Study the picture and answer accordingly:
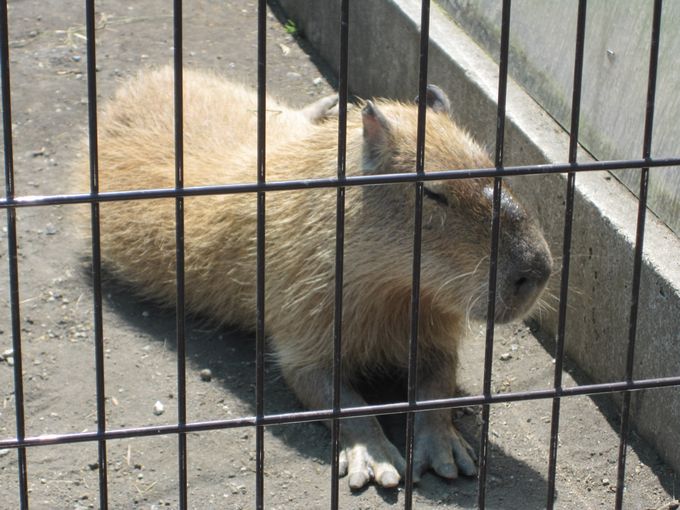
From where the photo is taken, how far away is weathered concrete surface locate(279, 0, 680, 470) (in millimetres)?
3879

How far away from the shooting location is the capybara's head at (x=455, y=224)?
3775 mm

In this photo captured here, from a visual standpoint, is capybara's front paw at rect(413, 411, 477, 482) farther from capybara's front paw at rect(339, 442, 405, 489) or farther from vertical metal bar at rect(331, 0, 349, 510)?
vertical metal bar at rect(331, 0, 349, 510)

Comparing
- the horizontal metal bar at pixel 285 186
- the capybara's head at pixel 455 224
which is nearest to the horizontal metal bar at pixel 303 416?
the horizontal metal bar at pixel 285 186

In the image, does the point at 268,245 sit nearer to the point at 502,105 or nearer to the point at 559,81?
the point at 559,81

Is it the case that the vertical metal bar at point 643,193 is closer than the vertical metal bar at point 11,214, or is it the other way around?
the vertical metal bar at point 11,214

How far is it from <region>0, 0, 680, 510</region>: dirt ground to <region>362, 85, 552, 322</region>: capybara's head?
542 millimetres

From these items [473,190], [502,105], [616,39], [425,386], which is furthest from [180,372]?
[616,39]

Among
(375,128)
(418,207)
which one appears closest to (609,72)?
(375,128)

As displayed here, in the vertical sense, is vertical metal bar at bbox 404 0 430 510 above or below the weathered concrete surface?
above

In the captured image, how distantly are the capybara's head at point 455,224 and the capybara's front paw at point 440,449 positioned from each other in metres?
0.38

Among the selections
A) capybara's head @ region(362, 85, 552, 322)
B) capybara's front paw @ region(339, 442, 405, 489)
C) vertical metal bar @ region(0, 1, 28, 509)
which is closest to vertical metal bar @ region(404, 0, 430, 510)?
vertical metal bar @ region(0, 1, 28, 509)

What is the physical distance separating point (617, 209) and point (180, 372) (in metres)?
2.05

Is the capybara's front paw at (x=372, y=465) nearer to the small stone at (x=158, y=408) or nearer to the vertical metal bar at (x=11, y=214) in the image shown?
the small stone at (x=158, y=408)

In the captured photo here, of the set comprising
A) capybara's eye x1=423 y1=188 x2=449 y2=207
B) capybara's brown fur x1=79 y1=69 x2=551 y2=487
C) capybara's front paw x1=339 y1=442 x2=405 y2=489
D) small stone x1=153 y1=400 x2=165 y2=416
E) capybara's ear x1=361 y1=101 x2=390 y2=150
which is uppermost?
capybara's ear x1=361 y1=101 x2=390 y2=150
